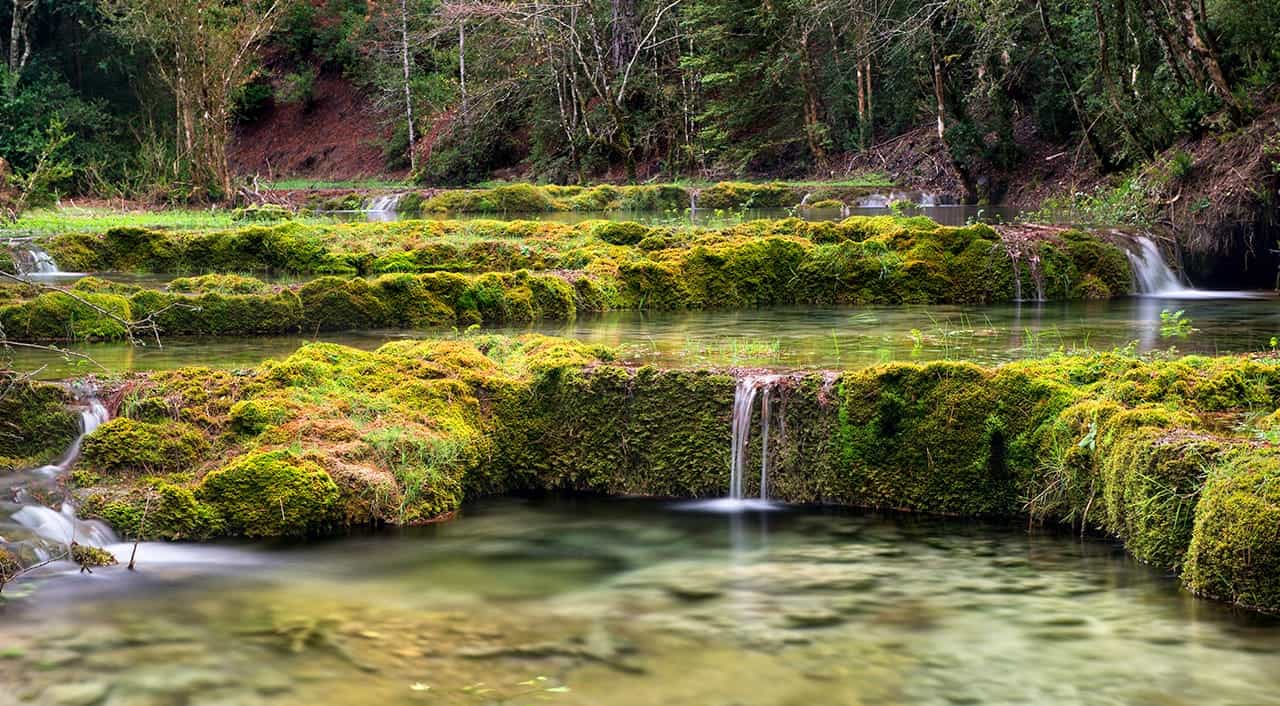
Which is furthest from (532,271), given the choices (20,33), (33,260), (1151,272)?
(20,33)

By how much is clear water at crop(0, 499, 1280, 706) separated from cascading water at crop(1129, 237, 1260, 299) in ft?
31.5

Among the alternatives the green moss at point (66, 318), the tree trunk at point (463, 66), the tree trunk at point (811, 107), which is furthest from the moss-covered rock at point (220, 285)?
the tree trunk at point (463, 66)

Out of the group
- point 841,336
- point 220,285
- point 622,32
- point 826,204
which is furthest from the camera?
point 622,32

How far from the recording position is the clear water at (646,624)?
5.75m

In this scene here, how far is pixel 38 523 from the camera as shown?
760 centimetres

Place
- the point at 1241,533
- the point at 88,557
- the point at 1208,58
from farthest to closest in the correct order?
the point at 1208,58
the point at 88,557
the point at 1241,533

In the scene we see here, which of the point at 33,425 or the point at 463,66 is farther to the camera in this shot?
the point at 463,66

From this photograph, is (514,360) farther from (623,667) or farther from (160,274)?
(160,274)

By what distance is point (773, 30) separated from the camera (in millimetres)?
40219

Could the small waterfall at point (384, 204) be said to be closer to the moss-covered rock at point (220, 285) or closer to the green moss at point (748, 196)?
the green moss at point (748, 196)

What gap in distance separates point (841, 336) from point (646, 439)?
140 inches

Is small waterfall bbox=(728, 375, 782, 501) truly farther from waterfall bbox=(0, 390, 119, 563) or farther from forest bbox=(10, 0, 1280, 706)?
waterfall bbox=(0, 390, 119, 563)

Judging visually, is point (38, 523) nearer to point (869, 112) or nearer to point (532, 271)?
point (532, 271)

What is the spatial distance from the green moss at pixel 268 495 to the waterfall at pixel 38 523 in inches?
25.2
